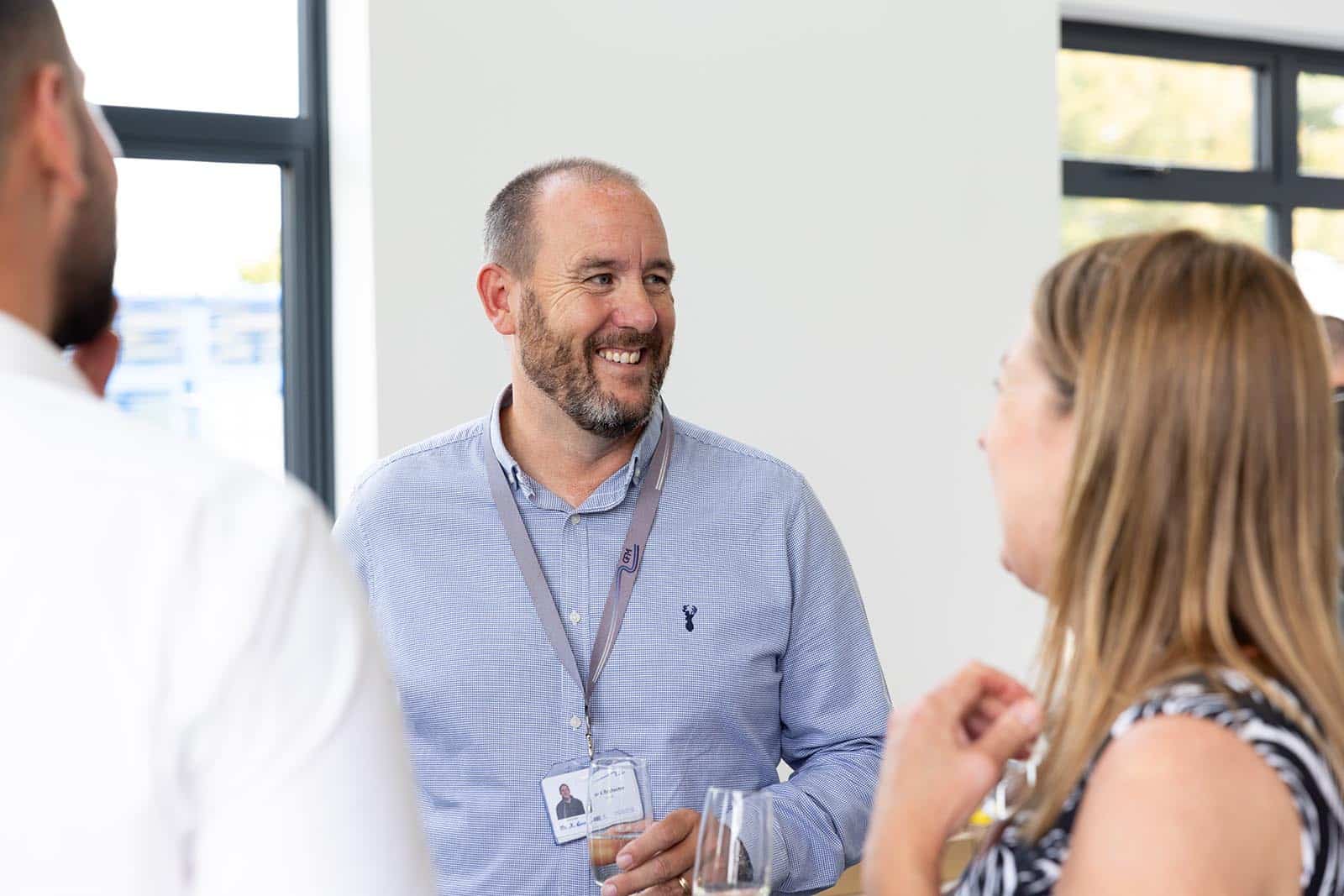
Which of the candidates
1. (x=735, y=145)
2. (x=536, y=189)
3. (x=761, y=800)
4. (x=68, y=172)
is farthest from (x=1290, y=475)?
(x=735, y=145)

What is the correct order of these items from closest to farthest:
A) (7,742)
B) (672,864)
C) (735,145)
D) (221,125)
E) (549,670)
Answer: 1. (7,742)
2. (672,864)
3. (549,670)
4. (221,125)
5. (735,145)

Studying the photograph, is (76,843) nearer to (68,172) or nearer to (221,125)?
(68,172)

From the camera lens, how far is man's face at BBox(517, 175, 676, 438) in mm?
2291

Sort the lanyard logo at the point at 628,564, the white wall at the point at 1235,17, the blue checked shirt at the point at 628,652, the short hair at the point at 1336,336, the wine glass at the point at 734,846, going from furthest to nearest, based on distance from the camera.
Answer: the white wall at the point at 1235,17 → the short hair at the point at 1336,336 → the lanyard logo at the point at 628,564 → the blue checked shirt at the point at 628,652 → the wine glass at the point at 734,846

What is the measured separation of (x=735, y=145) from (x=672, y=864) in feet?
8.16

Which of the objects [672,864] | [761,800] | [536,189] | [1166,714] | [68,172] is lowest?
[672,864]

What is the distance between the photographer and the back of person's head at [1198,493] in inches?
45.4

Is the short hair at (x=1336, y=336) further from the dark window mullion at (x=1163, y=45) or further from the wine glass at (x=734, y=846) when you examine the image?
the wine glass at (x=734, y=846)

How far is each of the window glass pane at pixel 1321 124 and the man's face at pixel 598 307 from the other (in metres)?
3.78

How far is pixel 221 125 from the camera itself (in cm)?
359

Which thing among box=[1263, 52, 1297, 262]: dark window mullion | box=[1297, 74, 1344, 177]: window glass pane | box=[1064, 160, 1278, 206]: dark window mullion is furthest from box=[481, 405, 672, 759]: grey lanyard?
box=[1297, 74, 1344, 177]: window glass pane

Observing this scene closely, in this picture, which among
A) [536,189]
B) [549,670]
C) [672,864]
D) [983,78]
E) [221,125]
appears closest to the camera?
[672,864]

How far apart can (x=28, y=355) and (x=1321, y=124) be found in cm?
541

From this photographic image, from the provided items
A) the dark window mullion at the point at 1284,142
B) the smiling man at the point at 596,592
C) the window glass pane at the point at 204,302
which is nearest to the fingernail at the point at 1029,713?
the smiling man at the point at 596,592
